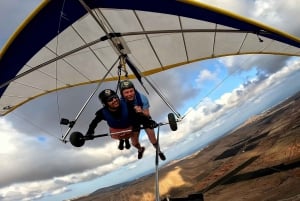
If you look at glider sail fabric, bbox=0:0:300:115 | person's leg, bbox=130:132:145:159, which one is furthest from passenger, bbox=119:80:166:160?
glider sail fabric, bbox=0:0:300:115

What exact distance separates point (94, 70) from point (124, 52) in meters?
3.03

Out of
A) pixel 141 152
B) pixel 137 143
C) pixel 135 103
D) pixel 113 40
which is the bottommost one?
pixel 141 152

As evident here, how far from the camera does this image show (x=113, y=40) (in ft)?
27.9

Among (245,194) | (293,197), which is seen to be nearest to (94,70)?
(293,197)

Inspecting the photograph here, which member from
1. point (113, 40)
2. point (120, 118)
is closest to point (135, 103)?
point (120, 118)

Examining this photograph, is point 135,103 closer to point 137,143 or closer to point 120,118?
point 120,118

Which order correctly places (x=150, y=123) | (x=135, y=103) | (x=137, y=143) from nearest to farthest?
1. (x=150, y=123)
2. (x=135, y=103)
3. (x=137, y=143)

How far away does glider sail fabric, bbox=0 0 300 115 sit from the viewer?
7.26 meters

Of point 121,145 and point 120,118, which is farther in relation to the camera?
point 121,145

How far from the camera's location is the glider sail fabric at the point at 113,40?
7.26 meters

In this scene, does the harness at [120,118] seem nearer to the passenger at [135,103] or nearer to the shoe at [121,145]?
the passenger at [135,103]


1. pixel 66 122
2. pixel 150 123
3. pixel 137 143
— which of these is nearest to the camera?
pixel 150 123

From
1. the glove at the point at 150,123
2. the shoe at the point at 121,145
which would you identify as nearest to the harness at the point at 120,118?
the glove at the point at 150,123

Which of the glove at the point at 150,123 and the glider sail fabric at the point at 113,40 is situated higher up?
the glider sail fabric at the point at 113,40
